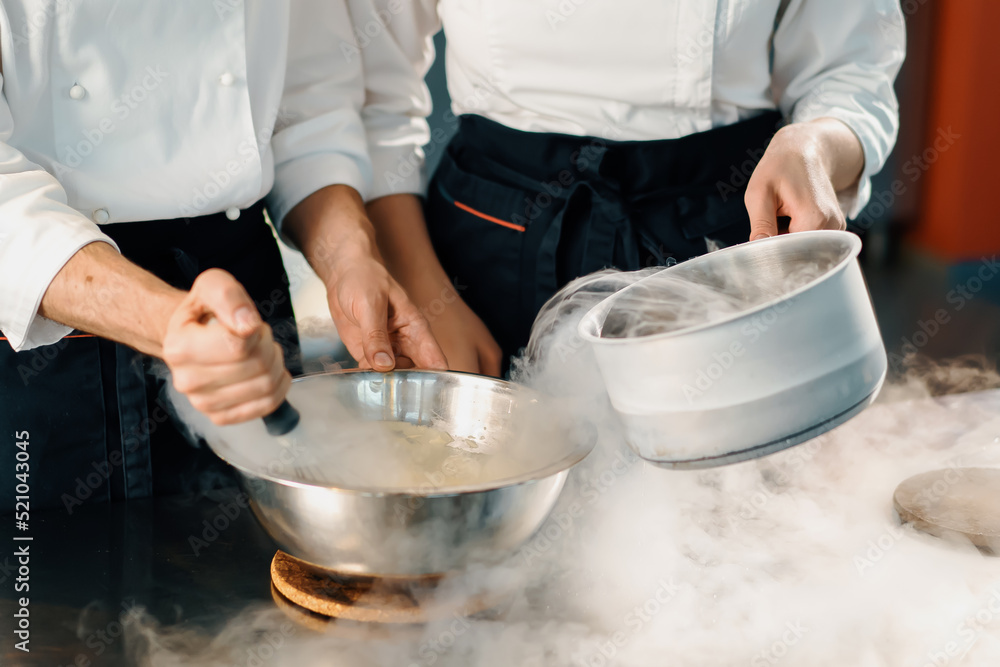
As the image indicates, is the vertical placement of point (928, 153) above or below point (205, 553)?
below

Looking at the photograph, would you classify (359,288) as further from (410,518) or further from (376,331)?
(410,518)

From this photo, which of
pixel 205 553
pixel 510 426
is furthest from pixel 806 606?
pixel 205 553

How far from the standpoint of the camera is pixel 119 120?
3.83 ft

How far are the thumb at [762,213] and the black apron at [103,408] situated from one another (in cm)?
77

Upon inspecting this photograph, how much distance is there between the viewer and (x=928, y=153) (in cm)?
488

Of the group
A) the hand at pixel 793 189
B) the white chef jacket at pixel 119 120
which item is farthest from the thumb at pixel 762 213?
the white chef jacket at pixel 119 120

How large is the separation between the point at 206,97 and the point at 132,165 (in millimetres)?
143

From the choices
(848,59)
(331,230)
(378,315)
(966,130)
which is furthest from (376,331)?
(966,130)

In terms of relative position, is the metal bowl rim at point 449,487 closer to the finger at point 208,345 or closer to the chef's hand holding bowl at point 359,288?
the finger at point 208,345

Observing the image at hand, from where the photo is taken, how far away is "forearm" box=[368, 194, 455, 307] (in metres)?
1.55

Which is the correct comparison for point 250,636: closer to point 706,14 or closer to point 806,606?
point 806,606

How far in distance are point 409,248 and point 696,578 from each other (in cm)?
83

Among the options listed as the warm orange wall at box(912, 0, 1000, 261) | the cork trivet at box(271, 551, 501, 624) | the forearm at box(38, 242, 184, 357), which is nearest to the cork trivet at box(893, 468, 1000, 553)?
the cork trivet at box(271, 551, 501, 624)

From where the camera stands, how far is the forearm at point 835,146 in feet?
4.24
